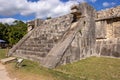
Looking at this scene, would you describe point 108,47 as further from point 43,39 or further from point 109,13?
point 43,39

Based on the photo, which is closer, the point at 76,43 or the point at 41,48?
the point at 76,43

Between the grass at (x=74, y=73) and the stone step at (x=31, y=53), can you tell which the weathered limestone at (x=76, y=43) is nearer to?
the grass at (x=74, y=73)

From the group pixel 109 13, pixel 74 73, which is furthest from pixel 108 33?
pixel 74 73

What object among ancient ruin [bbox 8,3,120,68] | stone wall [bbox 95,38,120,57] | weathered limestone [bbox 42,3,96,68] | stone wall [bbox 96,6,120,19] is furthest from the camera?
stone wall [bbox 96,6,120,19]

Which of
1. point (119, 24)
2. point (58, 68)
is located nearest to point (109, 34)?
point (119, 24)

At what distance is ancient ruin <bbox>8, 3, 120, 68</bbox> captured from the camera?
870 cm

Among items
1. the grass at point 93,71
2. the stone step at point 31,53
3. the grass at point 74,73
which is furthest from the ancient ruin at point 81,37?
the grass at point 74,73

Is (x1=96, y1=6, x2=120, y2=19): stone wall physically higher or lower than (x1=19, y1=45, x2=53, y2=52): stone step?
higher

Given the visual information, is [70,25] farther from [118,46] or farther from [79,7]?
[118,46]

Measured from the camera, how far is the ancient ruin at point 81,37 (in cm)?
870

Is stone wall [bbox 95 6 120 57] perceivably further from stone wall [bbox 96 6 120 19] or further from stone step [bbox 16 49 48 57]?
stone step [bbox 16 49 48 57]

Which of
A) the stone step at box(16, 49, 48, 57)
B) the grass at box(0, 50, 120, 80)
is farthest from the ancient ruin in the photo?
the grass at box(0, 50, 120, 80)

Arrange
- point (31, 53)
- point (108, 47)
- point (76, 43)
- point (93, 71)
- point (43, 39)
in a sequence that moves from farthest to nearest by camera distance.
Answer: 1. point (43, 39)
2. point (31, 53)
3. point (108, 47)
4. point (76, 43)
5. point (93, 71)

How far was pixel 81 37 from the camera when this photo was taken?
30.4ft
